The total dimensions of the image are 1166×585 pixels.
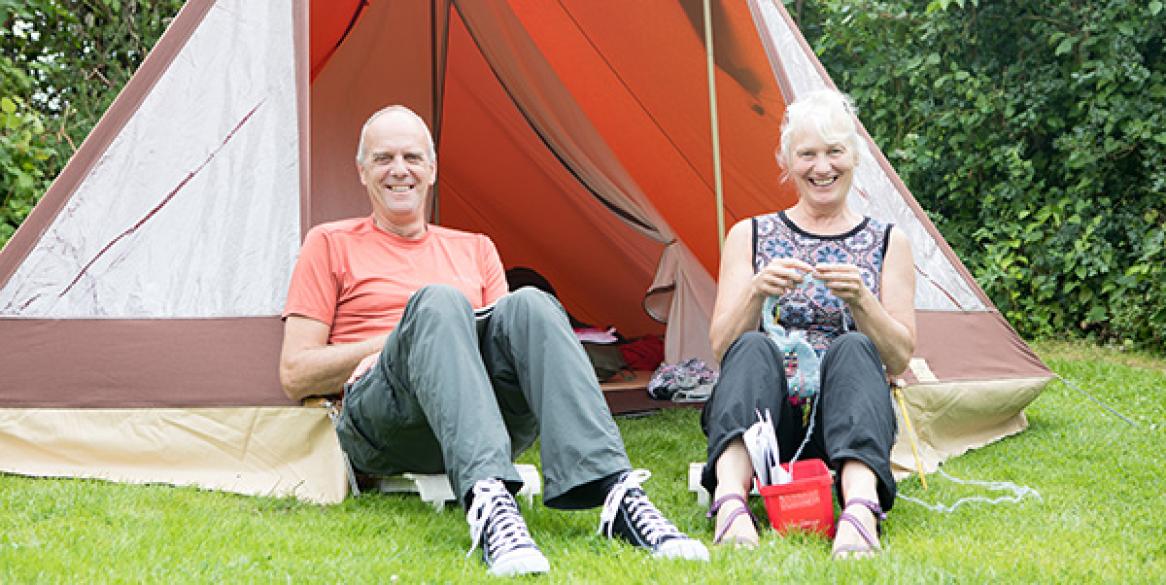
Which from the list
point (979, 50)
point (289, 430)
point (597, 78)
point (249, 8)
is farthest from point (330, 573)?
point (979, 50)

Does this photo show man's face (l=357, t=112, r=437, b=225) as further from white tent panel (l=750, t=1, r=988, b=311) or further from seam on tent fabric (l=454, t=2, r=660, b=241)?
seam on tent fabric (l=454, t=2, r=660, b=241)

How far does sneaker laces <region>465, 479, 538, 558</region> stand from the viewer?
168cm

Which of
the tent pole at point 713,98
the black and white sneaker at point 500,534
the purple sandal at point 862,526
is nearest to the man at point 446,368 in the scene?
the black and white sneaker at point 500,534

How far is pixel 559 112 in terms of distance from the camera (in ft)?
12.9

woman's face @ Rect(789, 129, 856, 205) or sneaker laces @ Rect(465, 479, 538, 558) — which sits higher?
woman's face @ Rect(789, 129, 856, 205)

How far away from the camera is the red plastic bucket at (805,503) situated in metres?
1.88

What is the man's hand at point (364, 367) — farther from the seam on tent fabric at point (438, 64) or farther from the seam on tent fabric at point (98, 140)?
the seam on tent fabric at point (438, 64)

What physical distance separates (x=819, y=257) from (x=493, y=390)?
71cm

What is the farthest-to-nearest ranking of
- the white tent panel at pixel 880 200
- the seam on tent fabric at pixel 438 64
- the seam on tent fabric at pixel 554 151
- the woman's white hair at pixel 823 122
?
the seam on tent fabric at pixel 438 64, the seam on tent fabric at pixel 554 151, the white tent panel at pixel 880 200, the woman's white hair at pixel 823 122

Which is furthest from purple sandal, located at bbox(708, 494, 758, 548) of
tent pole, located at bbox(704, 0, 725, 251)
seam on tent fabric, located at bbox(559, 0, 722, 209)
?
seam on tent fabric, located at bbox(559, 0, 722, 209)

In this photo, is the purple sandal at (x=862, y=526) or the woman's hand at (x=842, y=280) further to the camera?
the woman's hand at (x=842, y=280)

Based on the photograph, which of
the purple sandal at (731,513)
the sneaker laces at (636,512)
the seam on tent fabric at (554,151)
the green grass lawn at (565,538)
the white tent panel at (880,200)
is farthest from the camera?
the seam on tent fabric at (554,151)

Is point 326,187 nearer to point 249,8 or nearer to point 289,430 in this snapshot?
point 249,8

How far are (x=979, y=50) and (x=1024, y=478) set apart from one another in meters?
3.83
